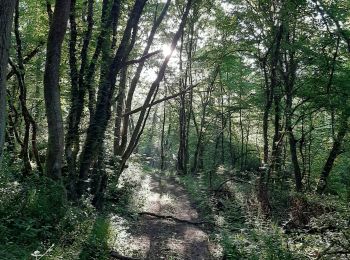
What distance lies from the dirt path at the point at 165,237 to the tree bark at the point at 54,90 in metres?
2.33

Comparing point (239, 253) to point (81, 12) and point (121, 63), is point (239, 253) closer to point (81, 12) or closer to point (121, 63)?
point (121, 63)

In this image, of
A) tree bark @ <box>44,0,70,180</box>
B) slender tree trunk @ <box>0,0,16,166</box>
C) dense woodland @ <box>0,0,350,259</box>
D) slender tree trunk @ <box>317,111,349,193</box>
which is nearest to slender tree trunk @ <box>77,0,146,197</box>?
dense woodland @ <box>0,0,350,259</box>

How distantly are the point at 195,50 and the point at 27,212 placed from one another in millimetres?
20590

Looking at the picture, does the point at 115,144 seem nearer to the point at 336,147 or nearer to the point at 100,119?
the point at 100,119

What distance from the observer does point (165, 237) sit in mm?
9242

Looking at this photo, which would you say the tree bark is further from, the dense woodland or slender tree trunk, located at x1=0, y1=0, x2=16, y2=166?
slender tree trunk, located at x1=0, y1=0, x2=16, y2=166

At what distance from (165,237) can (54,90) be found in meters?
4.81

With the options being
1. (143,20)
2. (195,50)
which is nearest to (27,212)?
(143,20)

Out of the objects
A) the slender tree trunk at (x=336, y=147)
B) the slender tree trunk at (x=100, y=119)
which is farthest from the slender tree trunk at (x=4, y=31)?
the slender tree trunk at (x=336, y=147)

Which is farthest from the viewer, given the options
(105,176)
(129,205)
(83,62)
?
(129,205)

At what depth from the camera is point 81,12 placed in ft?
31.9

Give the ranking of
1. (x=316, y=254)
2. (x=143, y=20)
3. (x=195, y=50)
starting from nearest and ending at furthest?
(x=316, y=254) → (x=143, y=20) → (x=195, y=50)

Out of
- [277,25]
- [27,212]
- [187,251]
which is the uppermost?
[277,25]

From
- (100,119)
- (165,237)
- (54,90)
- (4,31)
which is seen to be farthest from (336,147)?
(4,31)
